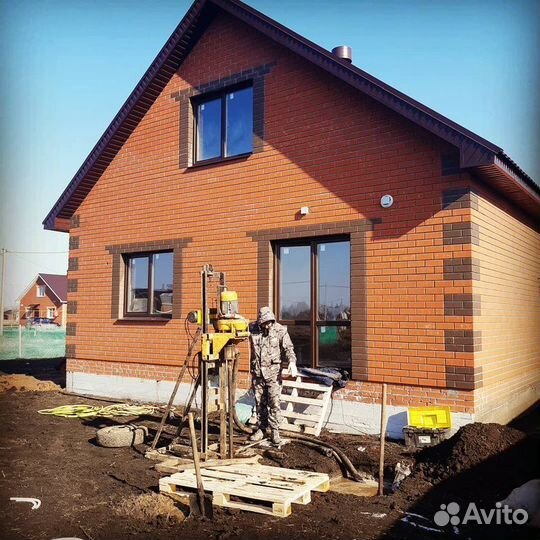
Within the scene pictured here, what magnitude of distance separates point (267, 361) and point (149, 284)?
444 cm

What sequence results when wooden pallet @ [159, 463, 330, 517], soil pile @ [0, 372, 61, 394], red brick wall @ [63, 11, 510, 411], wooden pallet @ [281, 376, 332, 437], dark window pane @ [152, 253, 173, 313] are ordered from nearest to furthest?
wooden pallet @ [159, 463, 330, 517] < red brick wall @ [63, 11, 510, 411] < wooden pallet @ [281, 376, 332, 437] < dark window pane @ [152, 253, 173, 313] < soil pile @ [0, 372, 61, 394]

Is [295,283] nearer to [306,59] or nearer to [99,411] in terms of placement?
[306,59]

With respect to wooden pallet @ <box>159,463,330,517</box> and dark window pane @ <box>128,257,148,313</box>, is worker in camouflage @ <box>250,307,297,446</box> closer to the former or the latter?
wooden pallet @ <box>159,463,330,517</box>

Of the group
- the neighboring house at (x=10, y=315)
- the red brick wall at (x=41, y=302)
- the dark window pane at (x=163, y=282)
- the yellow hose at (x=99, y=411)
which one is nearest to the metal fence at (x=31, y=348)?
the neighboring house at (x=10, y=315)

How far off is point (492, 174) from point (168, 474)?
6021mm

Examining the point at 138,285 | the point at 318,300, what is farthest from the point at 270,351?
the point at 138,285

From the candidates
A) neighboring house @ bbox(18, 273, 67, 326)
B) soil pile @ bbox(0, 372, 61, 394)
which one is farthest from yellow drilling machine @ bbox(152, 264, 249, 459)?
neighboring house @ bbox(18, 273, 67, 326)

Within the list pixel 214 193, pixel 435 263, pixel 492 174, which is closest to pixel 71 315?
Result: pixel 214 193

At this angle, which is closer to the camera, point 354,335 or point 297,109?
point 354,335

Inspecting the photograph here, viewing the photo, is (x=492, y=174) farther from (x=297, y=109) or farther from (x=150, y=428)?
(x=150, y=428)

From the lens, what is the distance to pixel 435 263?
7.66m

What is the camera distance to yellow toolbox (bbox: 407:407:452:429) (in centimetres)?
720

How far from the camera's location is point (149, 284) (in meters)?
11.3

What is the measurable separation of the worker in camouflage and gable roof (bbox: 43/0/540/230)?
360 centimetres
